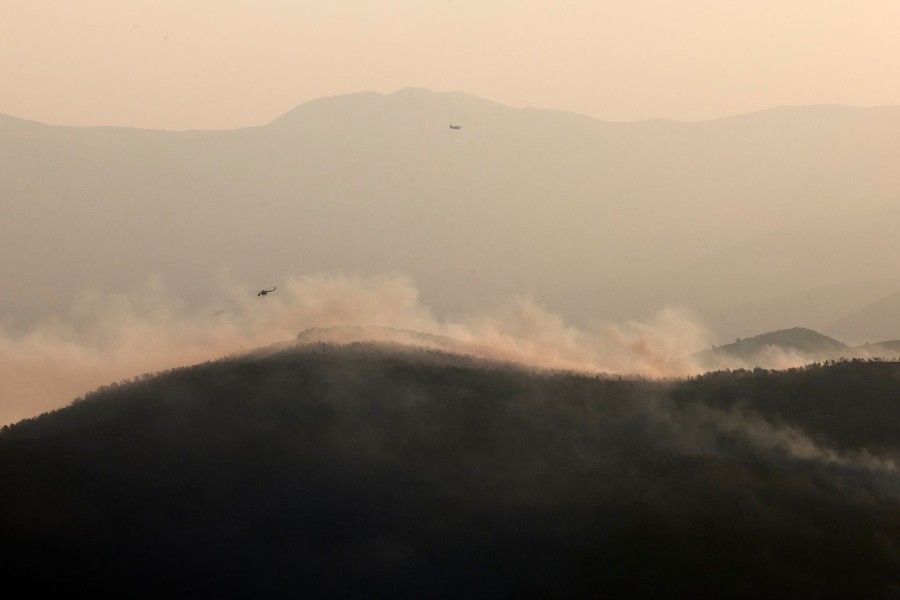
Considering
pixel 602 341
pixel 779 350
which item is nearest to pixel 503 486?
pixel 602 341

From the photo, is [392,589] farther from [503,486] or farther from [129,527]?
[129,527]

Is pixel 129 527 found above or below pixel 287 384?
below

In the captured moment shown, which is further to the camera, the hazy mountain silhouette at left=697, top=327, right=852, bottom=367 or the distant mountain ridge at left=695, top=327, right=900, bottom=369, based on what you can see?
the hazy mountain silhouette at left=697, top=327, right=852, bottom=367

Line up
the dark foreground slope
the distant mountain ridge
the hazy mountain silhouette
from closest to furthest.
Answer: the dark foreground slope < the distant mountain ridge < the hazy mountain silhouette

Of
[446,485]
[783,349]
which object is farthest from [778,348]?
[446,485]

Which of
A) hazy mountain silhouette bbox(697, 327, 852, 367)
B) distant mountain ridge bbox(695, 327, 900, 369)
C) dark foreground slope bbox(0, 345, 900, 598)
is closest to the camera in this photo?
dark foreground slope bbox(0, 345, 900, 598)

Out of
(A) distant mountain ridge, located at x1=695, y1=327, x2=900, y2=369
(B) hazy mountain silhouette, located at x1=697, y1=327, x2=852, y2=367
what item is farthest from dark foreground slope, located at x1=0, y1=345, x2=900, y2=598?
(B) hazy mountain silhouette, located at x1=697, y1=327, x2=852, y2=367

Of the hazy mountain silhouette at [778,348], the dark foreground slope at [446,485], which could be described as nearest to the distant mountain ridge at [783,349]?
the hazy mountain silhouette at [778,348]

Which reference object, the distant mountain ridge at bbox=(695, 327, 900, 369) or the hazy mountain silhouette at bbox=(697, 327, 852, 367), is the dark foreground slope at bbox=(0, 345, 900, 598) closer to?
Answer: the distant mountain ridge at bbox=(695, 327, 900, 369)
